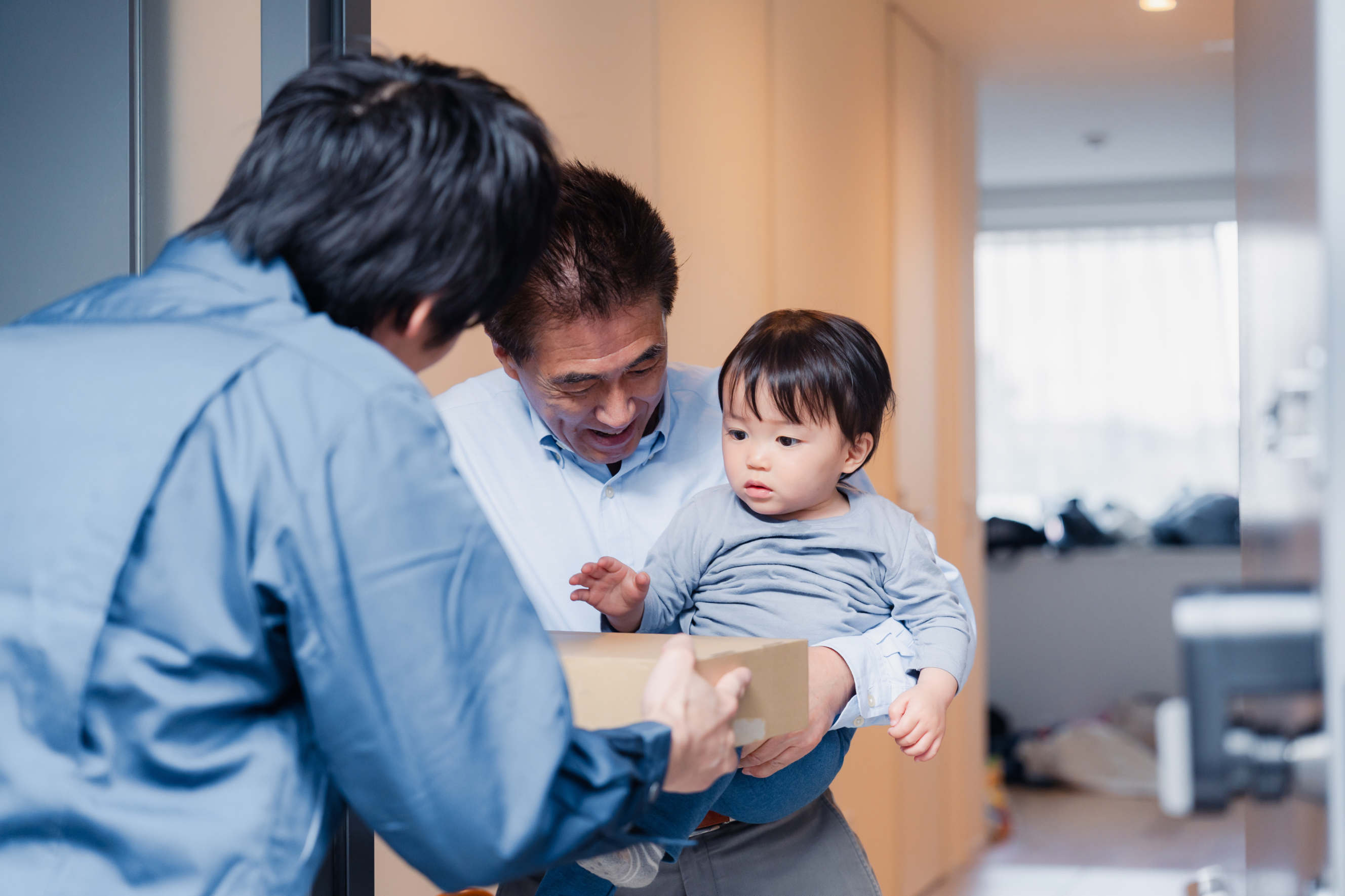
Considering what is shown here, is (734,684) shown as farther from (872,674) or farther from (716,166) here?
(716,166)

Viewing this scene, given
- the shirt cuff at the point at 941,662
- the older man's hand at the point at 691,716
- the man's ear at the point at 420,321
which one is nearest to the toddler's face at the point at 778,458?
the shirt cuff at the point at 941,662

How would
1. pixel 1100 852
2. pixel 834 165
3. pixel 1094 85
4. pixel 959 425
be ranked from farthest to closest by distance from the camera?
pixel 1094 85 → pixel 959 425 → pixel 1100 852 → pixel 834 165

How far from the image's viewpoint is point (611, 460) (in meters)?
1.41

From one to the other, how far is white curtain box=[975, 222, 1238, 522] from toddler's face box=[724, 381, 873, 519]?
4.41 metres

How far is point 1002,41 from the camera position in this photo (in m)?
3.83

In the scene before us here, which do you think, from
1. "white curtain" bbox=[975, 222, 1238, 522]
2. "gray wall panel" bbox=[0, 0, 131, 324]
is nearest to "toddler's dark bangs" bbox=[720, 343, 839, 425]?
"gray wall panel" bbox=[0, 0, 131, 324]

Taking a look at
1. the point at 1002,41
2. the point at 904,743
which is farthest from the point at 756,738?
the point at 1002,41

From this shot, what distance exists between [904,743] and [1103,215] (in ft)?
17.1

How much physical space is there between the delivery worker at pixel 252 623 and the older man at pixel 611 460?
0.49 m

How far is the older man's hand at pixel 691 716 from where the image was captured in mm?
846

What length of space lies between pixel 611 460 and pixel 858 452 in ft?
0.91

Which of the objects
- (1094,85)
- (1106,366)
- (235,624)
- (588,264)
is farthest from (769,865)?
(1106,366)

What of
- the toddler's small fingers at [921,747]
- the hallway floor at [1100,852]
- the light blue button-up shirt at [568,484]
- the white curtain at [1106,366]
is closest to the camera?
the toddler's small fingers at [921,747]

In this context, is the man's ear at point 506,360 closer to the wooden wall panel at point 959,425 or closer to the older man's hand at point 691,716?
the older man's hand at point 691,716
